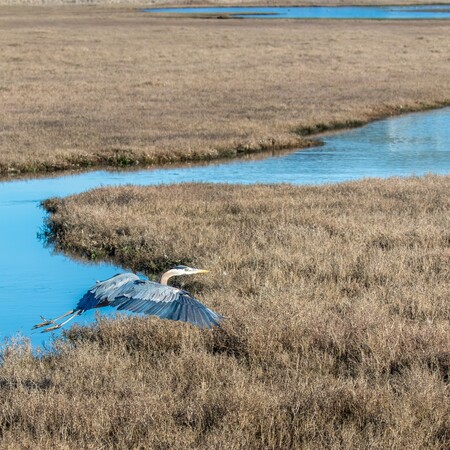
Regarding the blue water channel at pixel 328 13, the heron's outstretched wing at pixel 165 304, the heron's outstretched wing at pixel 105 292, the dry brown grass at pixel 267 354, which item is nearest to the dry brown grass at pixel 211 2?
the blue water channel at pixel 328 13

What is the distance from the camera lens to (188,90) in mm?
29984

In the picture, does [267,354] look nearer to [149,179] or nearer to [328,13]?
[149,179]

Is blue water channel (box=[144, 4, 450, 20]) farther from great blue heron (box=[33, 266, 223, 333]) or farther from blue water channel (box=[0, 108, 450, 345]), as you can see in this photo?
great blue heron (box=[33, 266, 223, 333])

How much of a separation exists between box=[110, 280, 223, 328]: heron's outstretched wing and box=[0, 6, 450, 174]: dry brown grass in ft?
42.0

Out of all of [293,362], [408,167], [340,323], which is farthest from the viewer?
[408,167]

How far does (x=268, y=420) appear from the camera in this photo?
17.7ft

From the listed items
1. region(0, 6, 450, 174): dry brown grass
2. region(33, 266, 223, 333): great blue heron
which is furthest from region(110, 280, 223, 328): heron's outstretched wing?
region(0, 6, 450, 174): dry brown grass

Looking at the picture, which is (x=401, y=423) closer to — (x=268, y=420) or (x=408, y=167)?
(x=268, y=420)

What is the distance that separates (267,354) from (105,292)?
1.56 meters

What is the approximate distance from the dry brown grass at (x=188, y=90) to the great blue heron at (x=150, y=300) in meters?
A: 12.6

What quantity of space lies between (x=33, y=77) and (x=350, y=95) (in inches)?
465

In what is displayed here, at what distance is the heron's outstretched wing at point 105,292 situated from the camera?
590cm

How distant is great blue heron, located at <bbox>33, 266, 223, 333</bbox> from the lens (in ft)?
18.1

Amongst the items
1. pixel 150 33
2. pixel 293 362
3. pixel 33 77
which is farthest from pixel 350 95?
pixel 150 33
